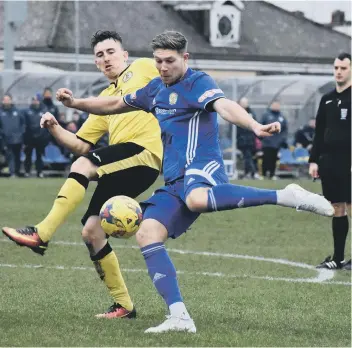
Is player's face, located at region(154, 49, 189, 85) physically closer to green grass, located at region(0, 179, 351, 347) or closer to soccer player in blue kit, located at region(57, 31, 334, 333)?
soccer player in blue kit, located at region(57, 31, 334, 333)

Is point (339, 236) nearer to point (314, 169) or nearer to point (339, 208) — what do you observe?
point (339, 208)

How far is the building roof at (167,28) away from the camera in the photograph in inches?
2078

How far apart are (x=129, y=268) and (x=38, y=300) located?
2540mm

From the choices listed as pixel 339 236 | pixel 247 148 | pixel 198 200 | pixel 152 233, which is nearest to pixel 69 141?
pixel 152 233

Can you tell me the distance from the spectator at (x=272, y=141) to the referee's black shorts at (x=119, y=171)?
60.7 ft

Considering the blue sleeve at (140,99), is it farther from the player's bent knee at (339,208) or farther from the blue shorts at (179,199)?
the player's bent knee at (339,208)

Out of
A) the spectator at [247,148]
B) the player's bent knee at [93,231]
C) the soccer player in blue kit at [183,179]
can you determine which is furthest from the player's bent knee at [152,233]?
the spectator at [247,148]

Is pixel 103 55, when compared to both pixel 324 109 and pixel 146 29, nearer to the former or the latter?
pixel 324 109

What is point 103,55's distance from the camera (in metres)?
8.81

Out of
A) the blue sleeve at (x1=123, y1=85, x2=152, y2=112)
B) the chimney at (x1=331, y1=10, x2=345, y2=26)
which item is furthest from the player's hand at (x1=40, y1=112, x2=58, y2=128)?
the chimney at (x1=331, y1=10, x2=345, y2=26)

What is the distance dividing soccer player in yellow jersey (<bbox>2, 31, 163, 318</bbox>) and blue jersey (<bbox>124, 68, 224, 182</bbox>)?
0.80m

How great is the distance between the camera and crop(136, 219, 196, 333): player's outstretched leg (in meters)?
7.57

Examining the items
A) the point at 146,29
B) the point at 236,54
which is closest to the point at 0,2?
the point at 146,29

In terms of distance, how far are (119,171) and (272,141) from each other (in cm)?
1998
